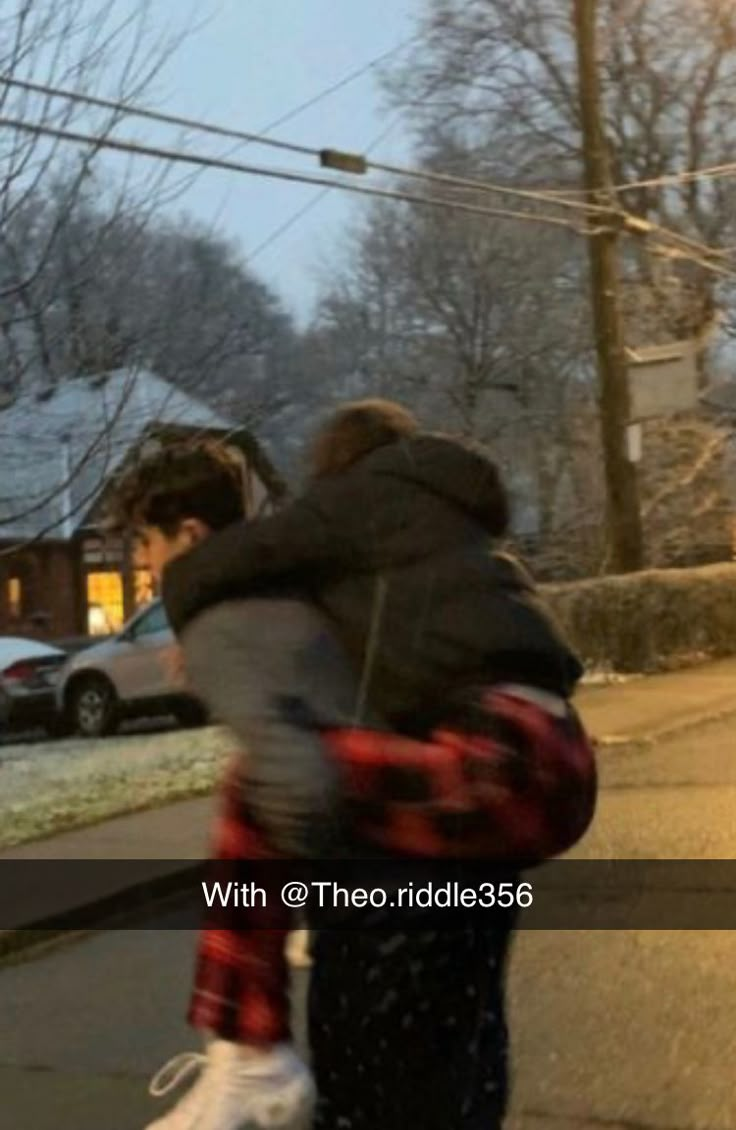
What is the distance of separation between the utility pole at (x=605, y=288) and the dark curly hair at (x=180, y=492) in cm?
1705

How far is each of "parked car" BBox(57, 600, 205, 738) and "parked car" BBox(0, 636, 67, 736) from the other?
2.22 feet

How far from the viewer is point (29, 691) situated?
2064cm

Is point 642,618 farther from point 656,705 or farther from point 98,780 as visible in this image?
point 98,780

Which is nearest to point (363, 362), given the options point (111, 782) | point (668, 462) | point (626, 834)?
point (668, 462)

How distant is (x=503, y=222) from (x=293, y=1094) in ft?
118

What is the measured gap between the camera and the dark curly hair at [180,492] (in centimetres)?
310

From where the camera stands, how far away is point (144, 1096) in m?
5.54

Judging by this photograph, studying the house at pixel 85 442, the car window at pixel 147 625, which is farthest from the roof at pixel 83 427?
the car window at pixel 147 625

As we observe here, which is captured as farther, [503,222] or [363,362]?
[363,362]

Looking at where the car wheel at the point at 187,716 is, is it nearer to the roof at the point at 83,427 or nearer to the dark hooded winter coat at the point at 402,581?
the roof at the point at 83,427

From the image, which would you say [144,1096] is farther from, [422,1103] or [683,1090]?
[422,1103]

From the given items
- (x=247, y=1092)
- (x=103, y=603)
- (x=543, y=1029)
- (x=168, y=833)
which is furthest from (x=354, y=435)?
(x=103, y=603)

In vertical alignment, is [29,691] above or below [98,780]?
above

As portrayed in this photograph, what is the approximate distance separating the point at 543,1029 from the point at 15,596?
32.5 metres
